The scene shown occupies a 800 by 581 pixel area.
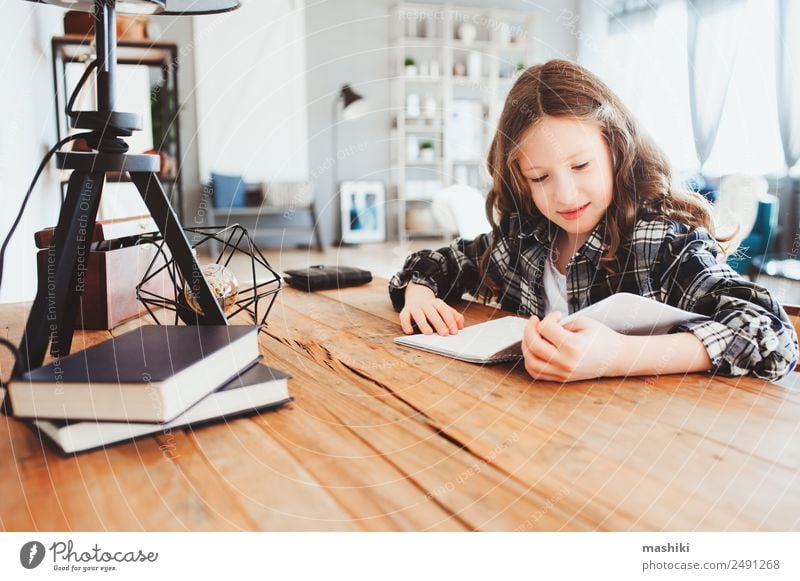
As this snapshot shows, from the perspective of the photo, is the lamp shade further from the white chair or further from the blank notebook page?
the white chair

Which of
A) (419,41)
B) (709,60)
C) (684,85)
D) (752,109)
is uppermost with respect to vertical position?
(419,41)

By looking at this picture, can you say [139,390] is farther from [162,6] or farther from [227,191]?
[227,191]

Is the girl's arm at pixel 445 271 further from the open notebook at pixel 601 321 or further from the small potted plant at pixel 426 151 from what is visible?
the small potted plant at pixel 426 151

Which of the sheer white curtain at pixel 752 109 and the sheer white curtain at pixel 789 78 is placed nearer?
the sheer white curtain at pixel 789 78

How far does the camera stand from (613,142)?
0.87 metres

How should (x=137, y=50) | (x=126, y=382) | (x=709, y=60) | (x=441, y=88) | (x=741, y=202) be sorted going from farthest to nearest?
(x=441, y=88) → (x=709, y=60) → (x=741, y=202) → (x=137, y=50) → (x=126, y=382)

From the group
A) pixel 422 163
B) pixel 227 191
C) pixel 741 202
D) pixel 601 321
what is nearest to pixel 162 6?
pixel 601 321

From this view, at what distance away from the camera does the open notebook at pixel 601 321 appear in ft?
1.85

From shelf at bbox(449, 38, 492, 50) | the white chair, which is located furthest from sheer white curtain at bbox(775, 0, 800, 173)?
shelf at bbox(449, 38, 492, 50)

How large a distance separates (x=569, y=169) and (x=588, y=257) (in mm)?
117

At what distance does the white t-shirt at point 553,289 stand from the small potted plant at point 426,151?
4.10 m

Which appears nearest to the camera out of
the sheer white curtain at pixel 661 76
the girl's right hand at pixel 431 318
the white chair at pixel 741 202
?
the girl's right hand at pixel 431 318

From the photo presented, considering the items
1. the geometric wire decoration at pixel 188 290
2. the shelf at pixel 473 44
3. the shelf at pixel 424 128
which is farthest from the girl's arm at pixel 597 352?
the shelf at pixel 473 44
